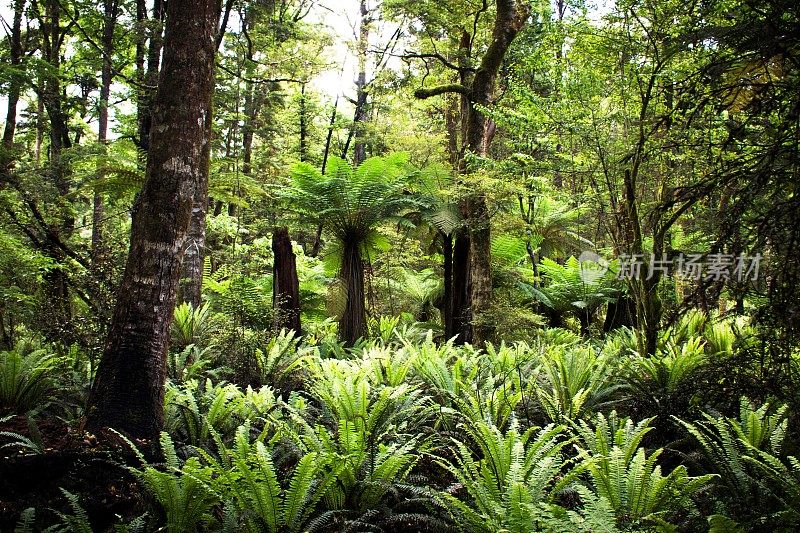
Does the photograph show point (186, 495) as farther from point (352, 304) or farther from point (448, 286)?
point (448, 286)

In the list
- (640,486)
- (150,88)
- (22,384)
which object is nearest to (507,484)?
(640,486)

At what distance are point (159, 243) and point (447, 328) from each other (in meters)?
5.63

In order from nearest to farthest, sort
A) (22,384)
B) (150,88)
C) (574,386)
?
(22,384) → (574,386) → (150,88)

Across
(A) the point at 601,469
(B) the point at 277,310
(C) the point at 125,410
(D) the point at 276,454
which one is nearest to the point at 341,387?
(D) the point at 276,454

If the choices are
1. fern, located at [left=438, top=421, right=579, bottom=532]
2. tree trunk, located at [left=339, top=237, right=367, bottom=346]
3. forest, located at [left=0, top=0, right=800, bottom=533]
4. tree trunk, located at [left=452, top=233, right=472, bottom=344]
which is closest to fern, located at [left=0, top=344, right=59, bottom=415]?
forest, located at [left=0, top=0, right=800, bottom=533]

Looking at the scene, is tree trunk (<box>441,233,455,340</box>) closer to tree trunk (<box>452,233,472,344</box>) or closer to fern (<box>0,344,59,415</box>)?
tree trunk (<box>452,233,472,344</box>)

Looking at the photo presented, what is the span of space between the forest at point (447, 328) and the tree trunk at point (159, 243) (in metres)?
0.02

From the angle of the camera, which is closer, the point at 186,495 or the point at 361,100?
the point at 186,495

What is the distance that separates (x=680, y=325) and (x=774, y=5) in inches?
194

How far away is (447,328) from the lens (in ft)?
27.9

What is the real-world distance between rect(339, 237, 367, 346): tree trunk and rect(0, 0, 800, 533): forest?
0.11 ft

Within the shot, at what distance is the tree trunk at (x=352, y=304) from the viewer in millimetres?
7914

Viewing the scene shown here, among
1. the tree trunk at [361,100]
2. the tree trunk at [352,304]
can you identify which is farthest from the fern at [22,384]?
the tree trunk at [361,100]

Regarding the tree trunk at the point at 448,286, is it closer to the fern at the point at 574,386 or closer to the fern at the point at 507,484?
the fern at the point at 574,386
